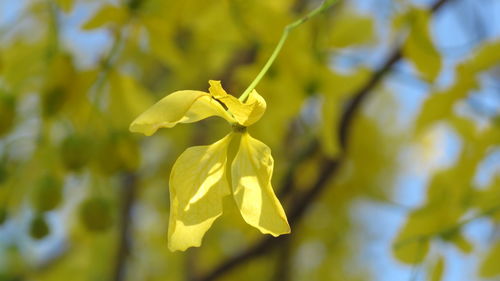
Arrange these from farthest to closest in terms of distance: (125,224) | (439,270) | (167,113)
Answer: (125,224), (439,270), (167,113)

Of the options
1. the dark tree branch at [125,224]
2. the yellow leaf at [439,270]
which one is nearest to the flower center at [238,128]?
the yellow leaf at [439,270]

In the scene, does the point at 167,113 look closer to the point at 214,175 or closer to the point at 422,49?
the point at 214,175

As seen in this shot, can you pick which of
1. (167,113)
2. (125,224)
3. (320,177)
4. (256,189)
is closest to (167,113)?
(167,113)

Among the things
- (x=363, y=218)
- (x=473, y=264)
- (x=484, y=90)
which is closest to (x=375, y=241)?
(x=363, y=218)

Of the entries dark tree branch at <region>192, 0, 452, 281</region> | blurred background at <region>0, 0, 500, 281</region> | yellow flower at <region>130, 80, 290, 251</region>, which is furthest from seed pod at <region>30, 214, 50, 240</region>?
yellow flower at <region>130, 80, 290, 251</region>

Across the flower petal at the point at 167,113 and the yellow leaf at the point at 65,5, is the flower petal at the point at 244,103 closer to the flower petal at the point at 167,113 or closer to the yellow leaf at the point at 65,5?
the flower petal at the point at 167,113

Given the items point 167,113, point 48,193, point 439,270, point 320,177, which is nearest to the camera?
point 167,113
